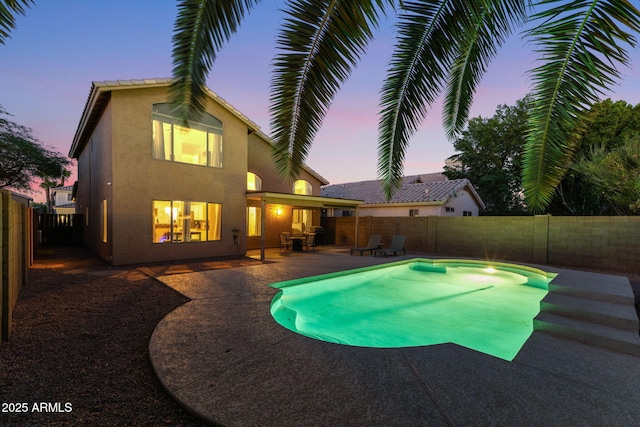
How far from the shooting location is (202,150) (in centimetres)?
1195

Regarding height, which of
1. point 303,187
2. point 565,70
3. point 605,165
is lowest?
point 565,70

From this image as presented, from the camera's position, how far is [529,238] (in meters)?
12.2

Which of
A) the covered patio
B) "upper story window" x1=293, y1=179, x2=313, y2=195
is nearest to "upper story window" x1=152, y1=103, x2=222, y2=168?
the covered patio

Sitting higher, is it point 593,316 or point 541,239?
point 541,239

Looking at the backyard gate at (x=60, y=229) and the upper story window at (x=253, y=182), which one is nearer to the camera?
the upper story window at (x=253, y=182)

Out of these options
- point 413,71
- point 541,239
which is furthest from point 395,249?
point 413,71

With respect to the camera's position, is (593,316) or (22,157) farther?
(22,157)

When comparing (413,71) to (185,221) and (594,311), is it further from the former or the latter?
(185,221)

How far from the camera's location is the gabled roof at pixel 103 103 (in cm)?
958

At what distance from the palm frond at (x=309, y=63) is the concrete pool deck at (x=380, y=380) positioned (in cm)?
212

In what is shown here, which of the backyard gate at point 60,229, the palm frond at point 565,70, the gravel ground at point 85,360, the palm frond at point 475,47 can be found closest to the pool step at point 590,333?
the palm frond at point 475,47

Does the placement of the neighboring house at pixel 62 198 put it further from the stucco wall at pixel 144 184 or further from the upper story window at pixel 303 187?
the stucco wall at pixel 144 184

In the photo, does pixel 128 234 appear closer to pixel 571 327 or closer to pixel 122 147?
pixel 122 147

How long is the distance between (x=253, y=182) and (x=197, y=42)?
13.5 m
